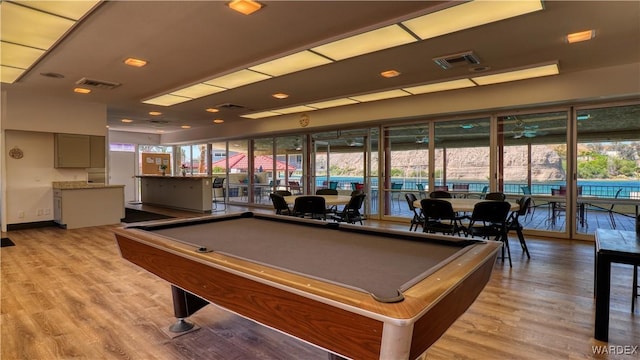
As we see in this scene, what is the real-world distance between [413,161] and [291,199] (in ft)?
11.4

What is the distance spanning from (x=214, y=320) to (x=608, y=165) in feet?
21.6

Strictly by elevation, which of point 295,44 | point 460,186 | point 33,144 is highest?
point 295,44

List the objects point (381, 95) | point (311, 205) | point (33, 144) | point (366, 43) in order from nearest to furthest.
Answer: point (366, 43) → point (311, 205) → point (381, 95) → point (33, 144)

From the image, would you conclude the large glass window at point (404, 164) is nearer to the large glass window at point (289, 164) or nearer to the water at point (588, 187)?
the water at point (588, 187)

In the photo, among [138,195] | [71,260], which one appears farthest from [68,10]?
[138,195]

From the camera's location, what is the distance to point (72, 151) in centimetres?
732

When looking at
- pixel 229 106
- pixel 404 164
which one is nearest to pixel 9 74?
pixel 229 106

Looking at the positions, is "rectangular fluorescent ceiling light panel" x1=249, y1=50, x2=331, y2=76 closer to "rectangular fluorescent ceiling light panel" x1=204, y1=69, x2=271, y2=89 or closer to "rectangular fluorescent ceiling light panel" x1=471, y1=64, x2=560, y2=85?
"rectangular fluorescent ceiling light panel" x1=204, y1=69, x2=271, y2=89

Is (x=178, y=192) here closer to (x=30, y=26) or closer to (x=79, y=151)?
(x=79, y=151)

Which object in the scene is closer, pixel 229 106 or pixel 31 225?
pixel 31 225

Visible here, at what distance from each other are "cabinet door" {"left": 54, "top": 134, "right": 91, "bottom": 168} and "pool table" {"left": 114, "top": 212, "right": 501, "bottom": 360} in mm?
6214

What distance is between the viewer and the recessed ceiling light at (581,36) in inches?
147

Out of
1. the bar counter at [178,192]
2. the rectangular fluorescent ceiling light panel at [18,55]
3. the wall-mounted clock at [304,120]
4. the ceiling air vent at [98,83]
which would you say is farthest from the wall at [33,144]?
the wall-mounted clock at [304,120]

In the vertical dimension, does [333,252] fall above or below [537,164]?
below
